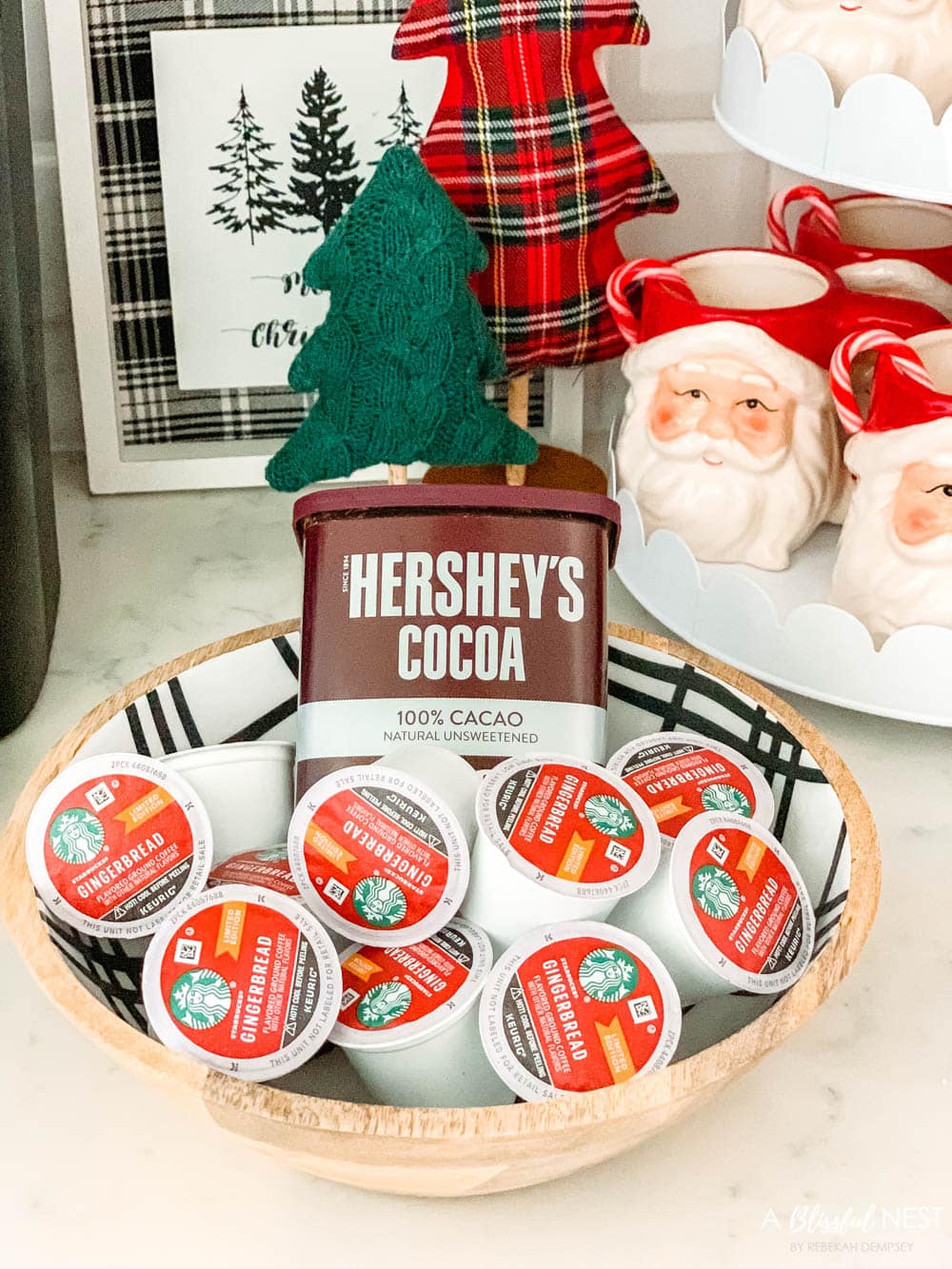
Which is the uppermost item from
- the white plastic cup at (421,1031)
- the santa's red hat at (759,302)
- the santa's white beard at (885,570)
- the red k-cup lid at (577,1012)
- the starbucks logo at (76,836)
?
the santa's red hat at (759,302)

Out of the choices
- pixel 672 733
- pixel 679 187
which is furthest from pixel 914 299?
pixel 672 733

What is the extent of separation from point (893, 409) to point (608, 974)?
407 mm

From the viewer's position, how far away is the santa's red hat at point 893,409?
2.52 feet

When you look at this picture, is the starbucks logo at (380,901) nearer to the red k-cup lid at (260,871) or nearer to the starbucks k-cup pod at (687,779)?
the red k-cup lid at (260,871)

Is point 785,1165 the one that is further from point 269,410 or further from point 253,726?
point 269,410

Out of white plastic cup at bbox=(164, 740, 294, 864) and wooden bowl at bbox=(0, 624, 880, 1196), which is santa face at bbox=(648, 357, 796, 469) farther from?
white plastic cup at bbox=(164, 740, 294, 864)

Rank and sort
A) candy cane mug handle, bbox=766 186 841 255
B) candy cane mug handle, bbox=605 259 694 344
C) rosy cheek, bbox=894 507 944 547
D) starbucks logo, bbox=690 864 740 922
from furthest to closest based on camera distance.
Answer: candy cane mug handle, bbox=766 186 841 255 < candy cane mug handle, bbox=605 259 694 344 < rosy cheek, bbox=894 507 944 547 < starbucks logo, bbox=690 864 740 922

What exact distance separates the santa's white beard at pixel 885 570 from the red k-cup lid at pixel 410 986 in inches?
14.3

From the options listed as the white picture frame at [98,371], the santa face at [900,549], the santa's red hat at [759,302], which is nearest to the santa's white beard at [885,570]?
the santa face at [900,549]

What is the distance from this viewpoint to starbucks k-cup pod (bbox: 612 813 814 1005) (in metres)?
0.56

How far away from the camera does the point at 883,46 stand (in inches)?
28.9

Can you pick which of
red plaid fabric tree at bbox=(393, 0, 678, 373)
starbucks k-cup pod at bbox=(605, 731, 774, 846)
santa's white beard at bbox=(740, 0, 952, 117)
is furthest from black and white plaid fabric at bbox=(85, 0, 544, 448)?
starbucks k-cup pod at bbox=(605, 731, 774, 846)

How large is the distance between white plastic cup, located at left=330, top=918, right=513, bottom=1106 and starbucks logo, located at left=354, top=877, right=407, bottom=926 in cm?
2

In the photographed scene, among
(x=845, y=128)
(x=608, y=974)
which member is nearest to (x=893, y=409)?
(x=845, y=128)
